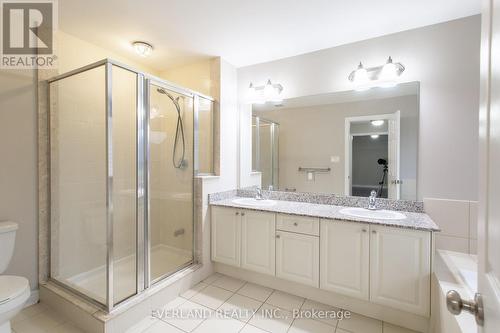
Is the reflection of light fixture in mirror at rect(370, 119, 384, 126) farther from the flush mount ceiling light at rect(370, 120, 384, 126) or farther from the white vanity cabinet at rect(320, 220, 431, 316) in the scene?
the white vanity cabinet at rect(320, 220, 431, 316)

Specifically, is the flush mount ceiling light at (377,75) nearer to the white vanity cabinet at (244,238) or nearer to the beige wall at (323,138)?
the beige wall at (323,138)

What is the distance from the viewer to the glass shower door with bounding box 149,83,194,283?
2340 millimetres

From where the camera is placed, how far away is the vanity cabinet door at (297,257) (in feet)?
6.53

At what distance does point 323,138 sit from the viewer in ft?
8.26

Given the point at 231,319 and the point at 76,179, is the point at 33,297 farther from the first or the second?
the point at 231,319

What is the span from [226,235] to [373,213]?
144 centimetres

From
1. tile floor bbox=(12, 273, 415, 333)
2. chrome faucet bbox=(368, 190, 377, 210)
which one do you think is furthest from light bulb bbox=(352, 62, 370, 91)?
tile floor bbox=(12, 273, 415, 333)

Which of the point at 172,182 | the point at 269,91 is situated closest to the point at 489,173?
the point at 269,91

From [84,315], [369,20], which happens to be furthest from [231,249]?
[369,20]

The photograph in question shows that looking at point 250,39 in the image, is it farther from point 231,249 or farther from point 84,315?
point 84,315

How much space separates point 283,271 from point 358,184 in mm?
1124

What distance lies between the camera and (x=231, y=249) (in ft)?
7.93

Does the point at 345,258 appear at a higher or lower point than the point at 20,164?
lower

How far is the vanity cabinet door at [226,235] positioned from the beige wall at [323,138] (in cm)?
72
